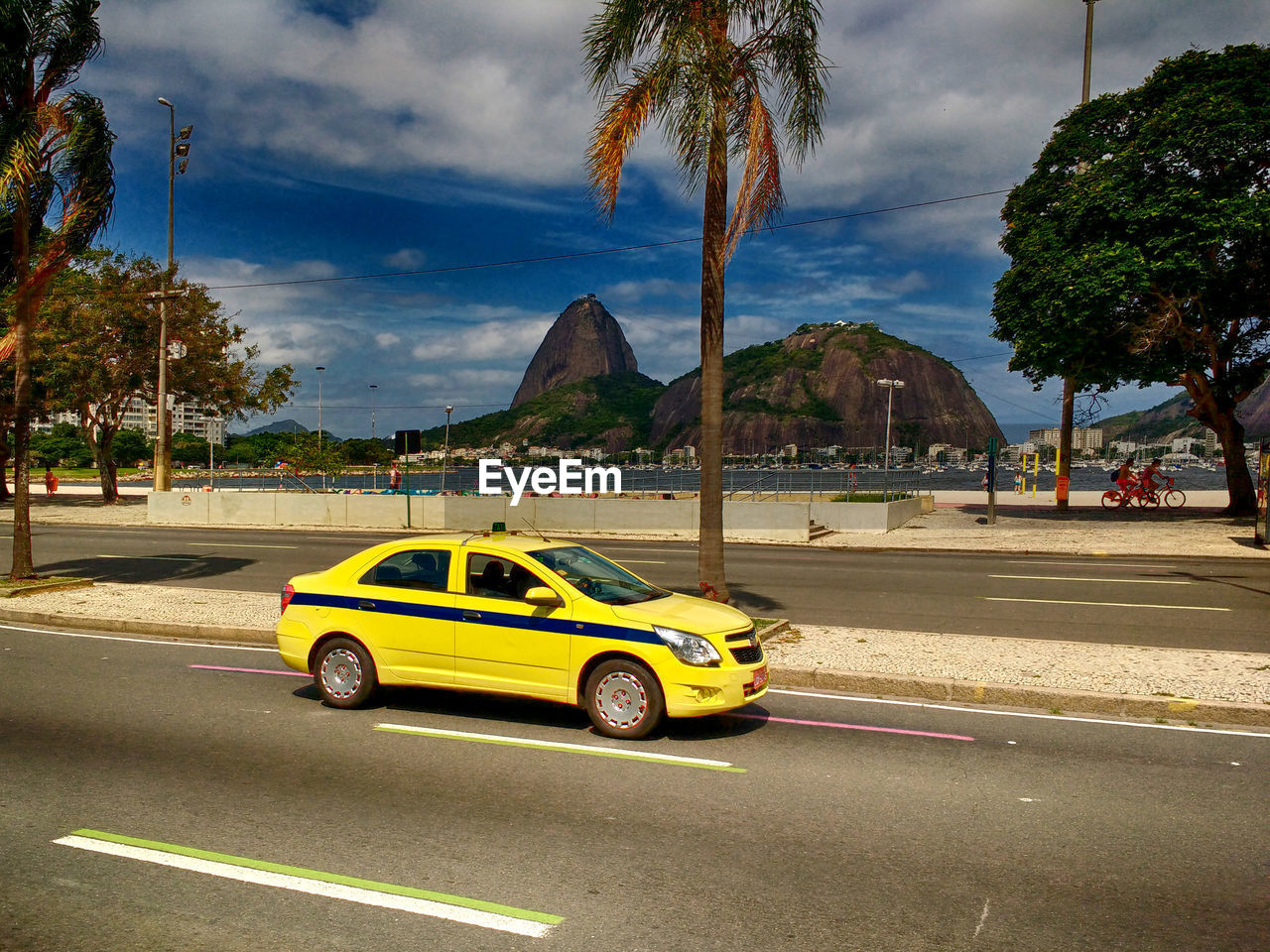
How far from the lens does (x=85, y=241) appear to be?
15023mm

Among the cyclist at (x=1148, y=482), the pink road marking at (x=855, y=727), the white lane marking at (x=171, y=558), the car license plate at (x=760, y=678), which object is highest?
the cyclist at (x=1148, y=482)

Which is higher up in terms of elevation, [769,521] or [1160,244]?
[1160,244]

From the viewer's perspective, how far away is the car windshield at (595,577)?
7406mm

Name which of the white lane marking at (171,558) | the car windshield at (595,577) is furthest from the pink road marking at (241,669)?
the white lane marking at (171,558)

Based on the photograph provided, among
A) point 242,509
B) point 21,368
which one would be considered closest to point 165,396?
point 242,509

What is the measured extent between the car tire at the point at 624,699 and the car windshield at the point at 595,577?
0.58 metres

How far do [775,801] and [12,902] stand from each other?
414cm

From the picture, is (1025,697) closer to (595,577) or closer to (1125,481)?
(595,577)

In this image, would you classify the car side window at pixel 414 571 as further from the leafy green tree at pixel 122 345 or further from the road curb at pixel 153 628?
the leafy green tree at pixel 122 345

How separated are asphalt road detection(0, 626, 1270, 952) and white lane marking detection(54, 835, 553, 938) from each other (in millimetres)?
24

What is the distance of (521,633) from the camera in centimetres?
718

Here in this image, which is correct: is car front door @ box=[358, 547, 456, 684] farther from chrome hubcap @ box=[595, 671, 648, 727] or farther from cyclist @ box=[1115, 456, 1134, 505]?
cyclist @ box=[1115, 456, 1134, 505]

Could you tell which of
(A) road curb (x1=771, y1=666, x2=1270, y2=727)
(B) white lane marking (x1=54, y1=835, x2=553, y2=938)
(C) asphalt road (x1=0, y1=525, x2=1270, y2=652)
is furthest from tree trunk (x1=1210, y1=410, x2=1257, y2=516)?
(B) white lane marking (x1=54, y1=835, x2=553, y2=938)

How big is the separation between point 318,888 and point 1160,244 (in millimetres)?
27071
